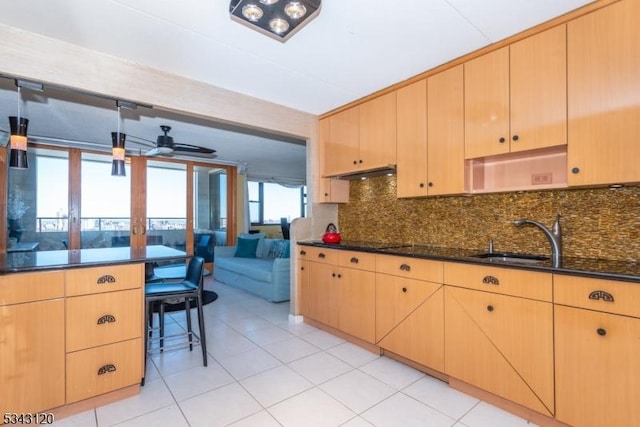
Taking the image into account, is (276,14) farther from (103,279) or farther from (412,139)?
(103,279)

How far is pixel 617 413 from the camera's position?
1471 millimetres

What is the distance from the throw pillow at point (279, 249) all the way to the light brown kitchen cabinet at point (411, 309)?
2.72m

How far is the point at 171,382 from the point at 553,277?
8.63ft

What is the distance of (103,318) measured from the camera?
6.42 ft

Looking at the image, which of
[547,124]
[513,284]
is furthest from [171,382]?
[547,124]

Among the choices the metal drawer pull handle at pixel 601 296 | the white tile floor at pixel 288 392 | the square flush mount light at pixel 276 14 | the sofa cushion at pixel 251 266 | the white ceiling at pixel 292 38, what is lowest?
the white tile floor at pixel 288 392

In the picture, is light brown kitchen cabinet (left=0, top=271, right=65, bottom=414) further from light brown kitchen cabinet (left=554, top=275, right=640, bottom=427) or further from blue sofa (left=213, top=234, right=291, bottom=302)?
light brown kitchen cabinet (left=554, top=275, right=640, bottom=427)

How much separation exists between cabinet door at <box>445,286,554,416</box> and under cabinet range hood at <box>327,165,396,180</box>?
1331 mm

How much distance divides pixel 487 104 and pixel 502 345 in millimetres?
1662

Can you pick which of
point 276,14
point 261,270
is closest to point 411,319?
point 276,14

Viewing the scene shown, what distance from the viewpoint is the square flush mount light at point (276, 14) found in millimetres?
1628

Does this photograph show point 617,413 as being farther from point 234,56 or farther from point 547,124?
point 234,56

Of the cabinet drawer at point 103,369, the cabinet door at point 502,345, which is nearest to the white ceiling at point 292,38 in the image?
the cabinet door at point 502,345

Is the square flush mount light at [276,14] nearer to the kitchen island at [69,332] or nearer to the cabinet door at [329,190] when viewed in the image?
the kitchen island at [69,332]
